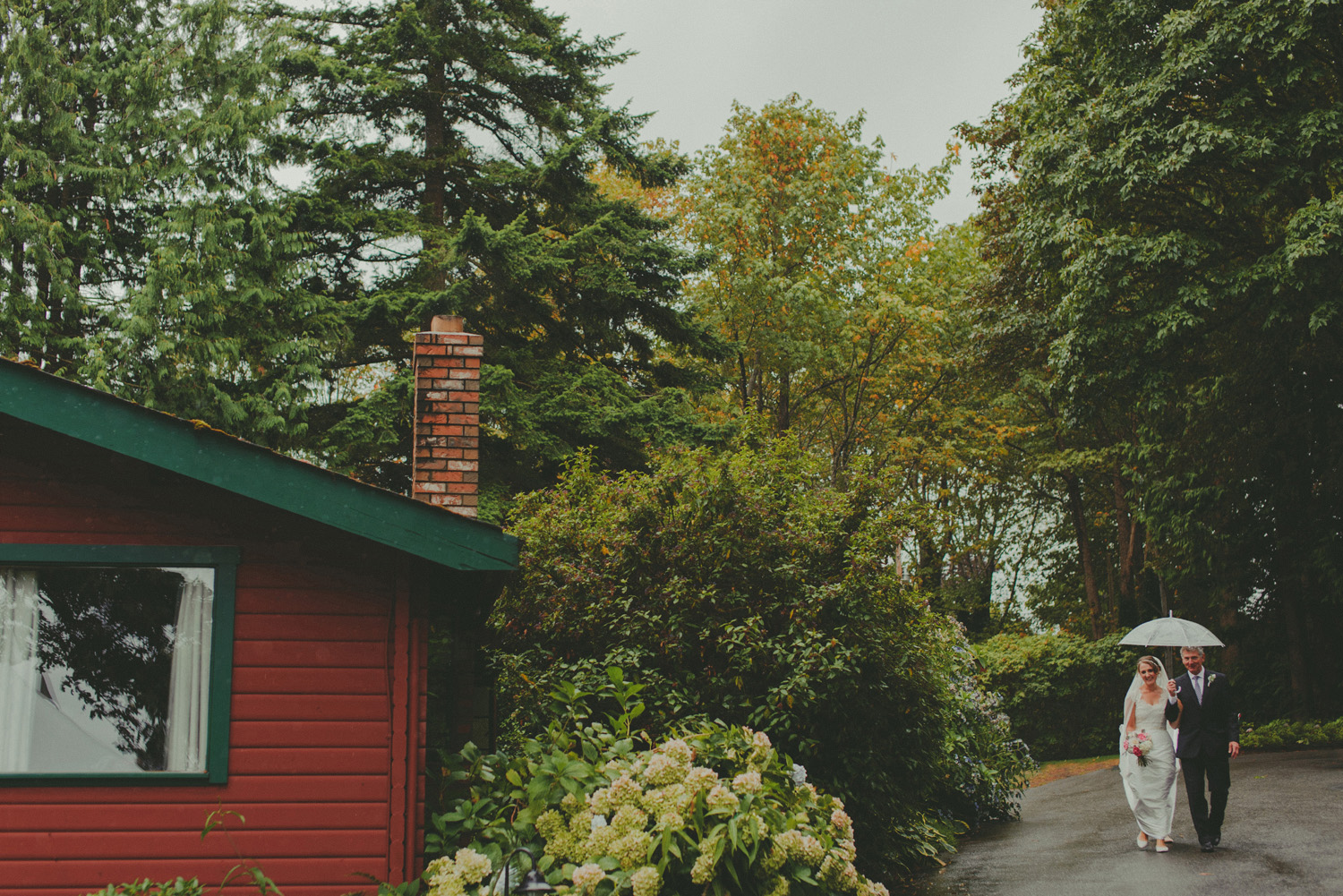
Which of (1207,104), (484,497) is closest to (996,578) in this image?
(1207,104)

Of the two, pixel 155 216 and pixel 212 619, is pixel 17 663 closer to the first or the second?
pixel 212 619

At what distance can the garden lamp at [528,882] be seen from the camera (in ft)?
17.0

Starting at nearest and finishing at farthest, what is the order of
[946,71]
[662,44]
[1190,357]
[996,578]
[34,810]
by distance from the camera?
1. [34,810]
2. [1190,357]
3. [662,44]
4. [946,71]
5. [996,578]

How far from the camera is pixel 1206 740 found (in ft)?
28.9

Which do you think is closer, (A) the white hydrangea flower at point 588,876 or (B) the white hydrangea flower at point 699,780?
(A) the white hydrangea flower at point 588,876

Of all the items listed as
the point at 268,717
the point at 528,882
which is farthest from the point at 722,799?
the point at 268,717

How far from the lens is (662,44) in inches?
1112

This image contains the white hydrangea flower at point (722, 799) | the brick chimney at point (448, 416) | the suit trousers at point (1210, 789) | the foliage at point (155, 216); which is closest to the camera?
the white hydrangea flower at point (722, 799)

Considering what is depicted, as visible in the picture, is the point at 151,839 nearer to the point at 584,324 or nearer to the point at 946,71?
the point at 584,324

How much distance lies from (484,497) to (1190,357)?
1396 cm

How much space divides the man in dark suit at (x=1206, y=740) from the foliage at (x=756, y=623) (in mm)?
2057

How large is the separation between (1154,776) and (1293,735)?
1143cm

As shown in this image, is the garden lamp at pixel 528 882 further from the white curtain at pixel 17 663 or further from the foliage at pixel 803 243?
the foliage at pixel 803 243

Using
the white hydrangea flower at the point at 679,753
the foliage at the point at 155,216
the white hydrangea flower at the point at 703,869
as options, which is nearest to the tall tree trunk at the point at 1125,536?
the foliage at the point at 155,216
